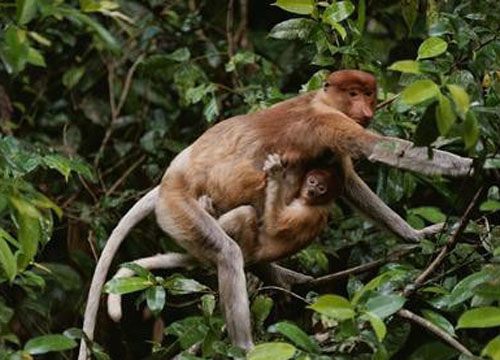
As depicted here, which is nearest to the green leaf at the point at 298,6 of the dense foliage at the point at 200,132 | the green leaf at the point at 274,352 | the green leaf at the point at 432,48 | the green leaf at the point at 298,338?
the dense foliage at the point at 200,132

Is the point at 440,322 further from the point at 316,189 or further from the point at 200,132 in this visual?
the point at 200,132

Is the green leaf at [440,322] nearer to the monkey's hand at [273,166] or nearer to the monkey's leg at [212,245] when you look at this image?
the monkey's leg at [212,245]

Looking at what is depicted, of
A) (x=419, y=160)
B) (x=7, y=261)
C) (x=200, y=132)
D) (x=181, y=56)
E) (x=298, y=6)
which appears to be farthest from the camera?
(x=200, y=132)

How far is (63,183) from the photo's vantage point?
6.71 metres

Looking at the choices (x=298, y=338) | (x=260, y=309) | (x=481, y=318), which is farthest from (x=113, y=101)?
(x=481, y=318)

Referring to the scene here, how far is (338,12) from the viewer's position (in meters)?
4.49

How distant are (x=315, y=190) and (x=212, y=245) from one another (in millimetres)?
542

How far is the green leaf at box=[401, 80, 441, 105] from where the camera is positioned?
9.42 ft

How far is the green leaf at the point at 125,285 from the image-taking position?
3.81 meters

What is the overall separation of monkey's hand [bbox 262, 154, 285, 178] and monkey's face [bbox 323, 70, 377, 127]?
37cm

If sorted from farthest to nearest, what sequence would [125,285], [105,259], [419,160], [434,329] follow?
[105,259], [419,160], [125,285], [434,329]

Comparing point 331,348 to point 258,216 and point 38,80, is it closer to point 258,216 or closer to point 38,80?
point 258,216

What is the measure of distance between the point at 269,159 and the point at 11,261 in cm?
179

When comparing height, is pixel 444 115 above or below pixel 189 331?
above
